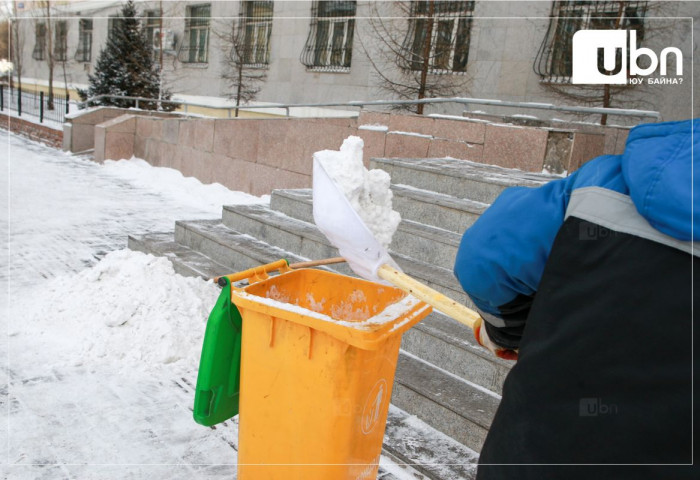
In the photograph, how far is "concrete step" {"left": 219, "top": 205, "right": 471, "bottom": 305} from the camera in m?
4.00

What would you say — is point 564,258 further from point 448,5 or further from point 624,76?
point 448,5

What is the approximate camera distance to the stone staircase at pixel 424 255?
3.13 m

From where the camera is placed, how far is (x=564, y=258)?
1177 millimetres

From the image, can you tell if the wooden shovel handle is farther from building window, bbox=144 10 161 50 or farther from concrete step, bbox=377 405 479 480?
building window, bbox=144 10 161 50

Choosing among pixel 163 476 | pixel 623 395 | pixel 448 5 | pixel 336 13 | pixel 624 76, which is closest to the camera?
pixel 623 395

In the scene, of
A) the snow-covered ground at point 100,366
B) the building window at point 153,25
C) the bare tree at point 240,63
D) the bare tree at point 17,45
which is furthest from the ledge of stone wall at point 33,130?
the snow-covered ground at point 100,366

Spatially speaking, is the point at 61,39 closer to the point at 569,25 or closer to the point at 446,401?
the point at 569,25

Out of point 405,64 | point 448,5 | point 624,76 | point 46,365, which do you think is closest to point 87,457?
point 46,365

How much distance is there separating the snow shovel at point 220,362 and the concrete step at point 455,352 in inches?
54.6

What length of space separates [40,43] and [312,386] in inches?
1400

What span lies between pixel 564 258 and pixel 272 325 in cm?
133

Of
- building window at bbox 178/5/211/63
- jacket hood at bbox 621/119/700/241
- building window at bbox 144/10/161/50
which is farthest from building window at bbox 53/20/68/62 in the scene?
jacket hood at bbox 621/119/700/241

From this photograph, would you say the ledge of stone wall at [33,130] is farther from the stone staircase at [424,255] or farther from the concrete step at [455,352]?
the concrete step at [455,352]

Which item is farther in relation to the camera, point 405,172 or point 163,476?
point 405,172
